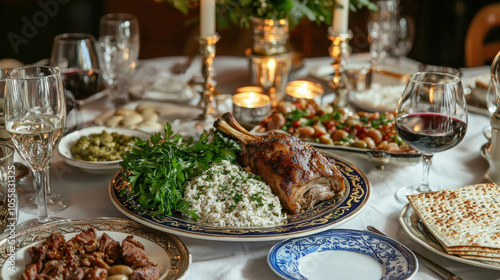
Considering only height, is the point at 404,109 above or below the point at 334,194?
above

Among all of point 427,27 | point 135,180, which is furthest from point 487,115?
point 427,27

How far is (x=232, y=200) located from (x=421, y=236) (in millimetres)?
486

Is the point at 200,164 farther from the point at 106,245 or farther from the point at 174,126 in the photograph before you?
the point at 174,126

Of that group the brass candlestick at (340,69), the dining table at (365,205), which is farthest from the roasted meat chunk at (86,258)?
the brass candlestick at (340,69)

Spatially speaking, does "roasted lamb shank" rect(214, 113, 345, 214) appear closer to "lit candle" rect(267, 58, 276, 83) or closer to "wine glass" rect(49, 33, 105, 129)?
"wine glass" rect(49, 33, 105, 129)

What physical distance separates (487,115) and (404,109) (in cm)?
95

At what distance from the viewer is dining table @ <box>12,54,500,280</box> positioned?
1294mm

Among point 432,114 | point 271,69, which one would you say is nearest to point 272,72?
point 271,69

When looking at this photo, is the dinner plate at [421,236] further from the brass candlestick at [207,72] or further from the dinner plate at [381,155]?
the brass candlestick at [207,72]

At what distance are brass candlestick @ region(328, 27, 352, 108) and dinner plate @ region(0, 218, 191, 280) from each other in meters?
1.41

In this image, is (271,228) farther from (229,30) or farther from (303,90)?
(229,30)

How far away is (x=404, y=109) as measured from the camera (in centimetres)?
163

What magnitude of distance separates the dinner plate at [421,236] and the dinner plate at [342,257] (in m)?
0.07

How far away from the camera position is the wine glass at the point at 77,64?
7.20 feet
